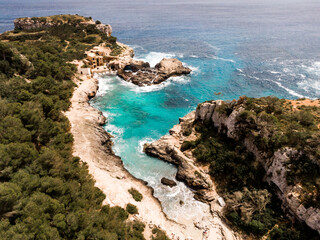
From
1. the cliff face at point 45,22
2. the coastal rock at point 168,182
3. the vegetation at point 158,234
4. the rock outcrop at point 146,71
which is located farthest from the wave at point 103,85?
the cliff face at point 45,22

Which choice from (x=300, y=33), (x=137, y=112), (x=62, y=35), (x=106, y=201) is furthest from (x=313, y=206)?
(x=300, y=33)

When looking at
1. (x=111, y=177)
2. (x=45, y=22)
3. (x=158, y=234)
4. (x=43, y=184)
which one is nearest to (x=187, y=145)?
(x=111, y=177)

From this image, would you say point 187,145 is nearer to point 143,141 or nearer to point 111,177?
point 143,141

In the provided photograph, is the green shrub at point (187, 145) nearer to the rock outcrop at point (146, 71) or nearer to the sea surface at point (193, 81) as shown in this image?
the sea surface at point (193, 81)

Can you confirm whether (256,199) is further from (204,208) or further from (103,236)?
(103,236)

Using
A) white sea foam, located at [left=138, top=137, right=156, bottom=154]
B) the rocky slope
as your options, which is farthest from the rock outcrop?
white sea foam, located at [left=138, top=137, right=156, bottom=154]
